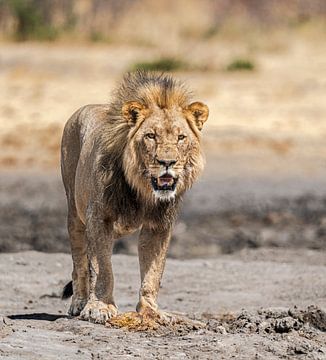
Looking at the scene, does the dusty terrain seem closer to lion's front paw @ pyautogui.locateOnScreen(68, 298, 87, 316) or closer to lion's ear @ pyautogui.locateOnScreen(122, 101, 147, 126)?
lion's front paw @ pyautogui.locateOnScreen(68, 298, 87, 316)

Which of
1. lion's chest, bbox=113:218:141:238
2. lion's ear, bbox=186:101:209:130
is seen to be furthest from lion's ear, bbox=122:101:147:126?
lion's chest, bbox=113:218:141:238

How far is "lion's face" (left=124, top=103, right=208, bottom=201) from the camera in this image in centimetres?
700

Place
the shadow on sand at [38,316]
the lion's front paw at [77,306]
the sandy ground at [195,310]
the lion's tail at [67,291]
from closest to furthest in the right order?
the sandy ground at [195,310], the lion's front paw at [77,306], the shadow on sand at [38,316], the lion's tail at [67,291]

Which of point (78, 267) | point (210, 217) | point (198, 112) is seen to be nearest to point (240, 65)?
point (210, 217)

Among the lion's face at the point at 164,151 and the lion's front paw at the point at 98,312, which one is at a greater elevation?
the lion's face at the point at 164,151

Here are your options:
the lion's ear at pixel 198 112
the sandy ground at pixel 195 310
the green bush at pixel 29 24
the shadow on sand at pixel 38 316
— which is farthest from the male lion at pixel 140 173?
the green bush at pixel 29 24

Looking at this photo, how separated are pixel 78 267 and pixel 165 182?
138 cm

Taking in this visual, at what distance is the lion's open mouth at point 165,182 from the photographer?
701 centimetres

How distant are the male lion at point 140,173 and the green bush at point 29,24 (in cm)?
1613

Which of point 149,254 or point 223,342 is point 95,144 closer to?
point 149,254

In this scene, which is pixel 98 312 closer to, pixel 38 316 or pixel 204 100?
pixel 38 316

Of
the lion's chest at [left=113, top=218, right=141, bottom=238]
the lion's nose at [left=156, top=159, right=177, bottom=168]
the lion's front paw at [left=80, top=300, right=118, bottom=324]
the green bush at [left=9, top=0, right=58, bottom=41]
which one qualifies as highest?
the green bush at [left=9, top=0, right=58, bottom=41]

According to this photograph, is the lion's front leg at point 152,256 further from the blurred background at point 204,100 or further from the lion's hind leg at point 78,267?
the blurred background at point 204,100

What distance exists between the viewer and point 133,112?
7219 mm
